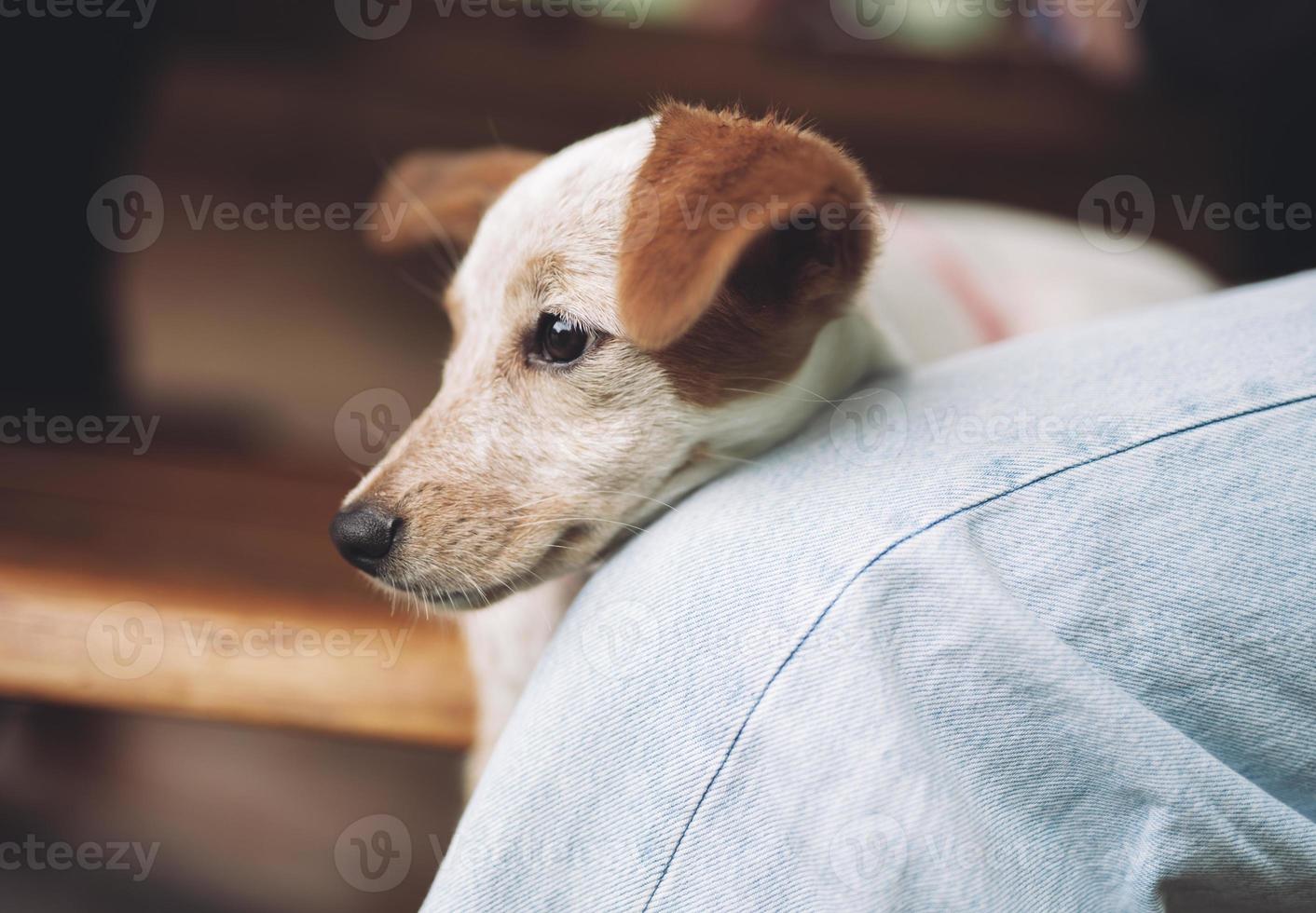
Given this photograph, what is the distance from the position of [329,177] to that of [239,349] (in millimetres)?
496

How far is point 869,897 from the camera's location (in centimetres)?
57

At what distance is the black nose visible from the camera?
806mm

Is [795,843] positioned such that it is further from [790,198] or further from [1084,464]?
[790,198]

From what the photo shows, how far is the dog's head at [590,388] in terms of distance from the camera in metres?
0.81
